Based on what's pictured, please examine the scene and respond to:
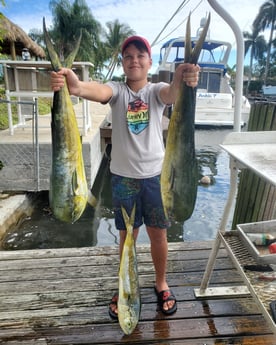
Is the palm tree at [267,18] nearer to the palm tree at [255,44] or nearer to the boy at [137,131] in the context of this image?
the palm tree at [255,44]

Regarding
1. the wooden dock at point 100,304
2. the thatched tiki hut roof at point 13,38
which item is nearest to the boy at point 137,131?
the wooden dock at point 100,304

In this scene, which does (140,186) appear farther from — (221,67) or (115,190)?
(221,67)

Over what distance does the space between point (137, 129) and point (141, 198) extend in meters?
0.43

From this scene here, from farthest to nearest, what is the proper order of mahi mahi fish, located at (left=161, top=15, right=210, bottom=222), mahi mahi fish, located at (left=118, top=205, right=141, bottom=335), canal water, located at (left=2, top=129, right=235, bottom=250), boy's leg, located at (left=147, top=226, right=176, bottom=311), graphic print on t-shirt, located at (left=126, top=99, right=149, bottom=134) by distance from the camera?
canal water, located at (left=2, top=129, right=235, bottom=250) → boy's leg, located at (left=147, top=226, right=176, bottom=311) → graphic print on t-shirt, located at (left=126, top=99, right=149, bottom=134) → mahi mahi fish, located at (left=118, top=205, right=141, bottom=335) → mahi mahi fish, located at (left=161, top=15, right=210, bottom=222)

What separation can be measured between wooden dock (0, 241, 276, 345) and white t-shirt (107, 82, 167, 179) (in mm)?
985

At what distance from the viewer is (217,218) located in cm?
539

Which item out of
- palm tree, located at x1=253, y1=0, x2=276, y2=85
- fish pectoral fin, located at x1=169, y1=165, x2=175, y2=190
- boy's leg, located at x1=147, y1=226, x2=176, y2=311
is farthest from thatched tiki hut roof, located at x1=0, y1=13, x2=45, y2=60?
palm tree, located at x1=253, y1=0, x2=276, y2=85

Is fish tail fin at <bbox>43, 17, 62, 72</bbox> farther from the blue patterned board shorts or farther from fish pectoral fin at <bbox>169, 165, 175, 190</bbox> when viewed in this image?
the blue patterned board shorts

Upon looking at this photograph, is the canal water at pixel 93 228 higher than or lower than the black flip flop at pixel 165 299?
lower

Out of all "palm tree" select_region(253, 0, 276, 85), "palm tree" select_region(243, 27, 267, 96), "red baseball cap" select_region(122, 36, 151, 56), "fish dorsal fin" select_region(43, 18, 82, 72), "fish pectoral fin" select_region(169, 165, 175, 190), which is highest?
"palm tree" select_region(253, 0, 276, 85)

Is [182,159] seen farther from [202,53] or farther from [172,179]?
[202,53]

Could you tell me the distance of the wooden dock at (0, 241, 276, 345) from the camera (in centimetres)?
184

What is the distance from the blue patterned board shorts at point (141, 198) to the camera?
1814 millimetres

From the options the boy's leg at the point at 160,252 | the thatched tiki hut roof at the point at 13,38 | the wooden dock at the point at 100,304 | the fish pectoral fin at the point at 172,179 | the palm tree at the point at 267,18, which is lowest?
the wooden dock at the point at 100,304
